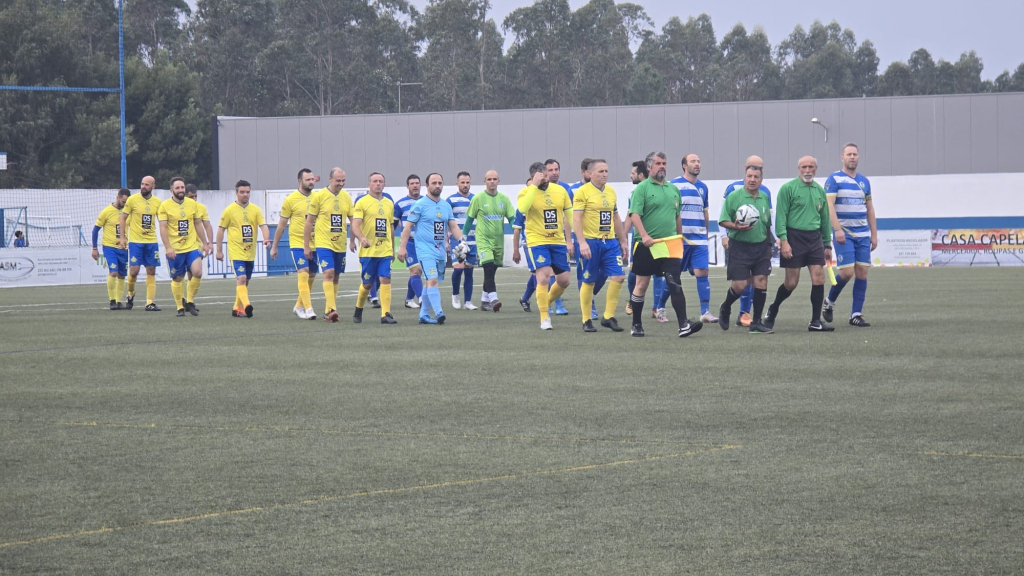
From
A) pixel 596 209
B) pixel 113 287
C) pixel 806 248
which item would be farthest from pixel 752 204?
pixel 113 287

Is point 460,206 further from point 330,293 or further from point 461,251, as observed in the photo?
point 330,293

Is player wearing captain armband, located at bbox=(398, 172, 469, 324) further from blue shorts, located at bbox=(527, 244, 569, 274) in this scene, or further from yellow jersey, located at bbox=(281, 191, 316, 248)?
yellow jersey, located at bbox=(281, 191, 316, 248)

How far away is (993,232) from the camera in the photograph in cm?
4219

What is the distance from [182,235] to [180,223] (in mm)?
192

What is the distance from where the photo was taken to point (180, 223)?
62.5 ft

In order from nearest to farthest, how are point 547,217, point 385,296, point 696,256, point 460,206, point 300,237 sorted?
point 547,217
point 696,256
point 385,296
point 300,237
point 460,206

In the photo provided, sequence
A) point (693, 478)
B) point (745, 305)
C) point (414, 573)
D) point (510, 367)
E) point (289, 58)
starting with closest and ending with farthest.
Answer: point (414, 573) < point (693, 478) < point (510, 367) < point (745, 305) < point (289, 58)

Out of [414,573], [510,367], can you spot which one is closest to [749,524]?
[414,573]

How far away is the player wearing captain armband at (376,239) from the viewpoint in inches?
629

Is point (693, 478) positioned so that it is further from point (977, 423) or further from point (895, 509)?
point (977, 423)

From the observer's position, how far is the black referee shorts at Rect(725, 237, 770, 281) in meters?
13.7

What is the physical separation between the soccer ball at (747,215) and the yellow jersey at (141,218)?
10425mm

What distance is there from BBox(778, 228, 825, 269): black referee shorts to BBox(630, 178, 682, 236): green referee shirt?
4.29 feet

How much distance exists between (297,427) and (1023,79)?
13096 cm
